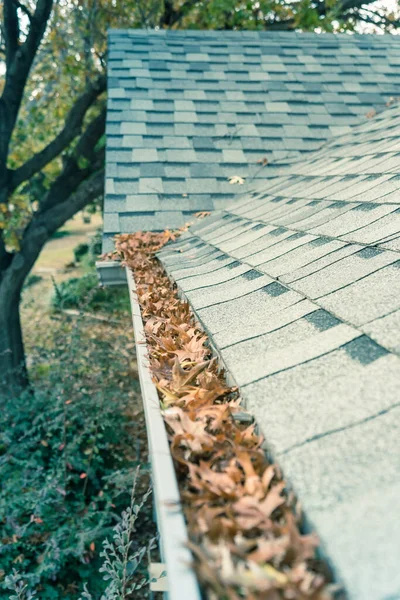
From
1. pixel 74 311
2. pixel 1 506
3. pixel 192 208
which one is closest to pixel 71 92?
pixel 74 311

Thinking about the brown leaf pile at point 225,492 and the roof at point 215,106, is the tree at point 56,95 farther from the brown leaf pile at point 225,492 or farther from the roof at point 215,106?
the brown leaf pile at point 225,492

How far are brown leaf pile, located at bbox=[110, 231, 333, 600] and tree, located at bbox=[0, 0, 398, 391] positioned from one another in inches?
181

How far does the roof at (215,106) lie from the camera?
15.6 feet

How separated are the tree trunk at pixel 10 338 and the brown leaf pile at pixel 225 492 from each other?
17.5 ft

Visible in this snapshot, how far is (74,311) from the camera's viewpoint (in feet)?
38.2

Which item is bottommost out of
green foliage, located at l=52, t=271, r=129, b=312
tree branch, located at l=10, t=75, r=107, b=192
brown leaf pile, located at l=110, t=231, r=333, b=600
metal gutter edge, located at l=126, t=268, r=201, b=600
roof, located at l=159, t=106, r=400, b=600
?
green foliage, located at l=52, t=271, r=129, b=312

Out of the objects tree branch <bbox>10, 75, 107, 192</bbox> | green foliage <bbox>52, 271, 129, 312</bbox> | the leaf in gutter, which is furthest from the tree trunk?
the leaf in gutter

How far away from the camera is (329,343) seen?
1.48 metres

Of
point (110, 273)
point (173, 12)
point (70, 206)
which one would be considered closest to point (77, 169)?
A: point (70, 206)

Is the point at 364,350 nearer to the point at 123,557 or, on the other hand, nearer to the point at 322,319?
the point at 322,319

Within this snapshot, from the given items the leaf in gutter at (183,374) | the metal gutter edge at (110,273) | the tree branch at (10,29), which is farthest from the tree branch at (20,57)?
the leaf in gutter at (183,374)

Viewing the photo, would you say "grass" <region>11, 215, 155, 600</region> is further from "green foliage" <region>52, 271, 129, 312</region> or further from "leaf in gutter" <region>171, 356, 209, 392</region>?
"leaf in gutter" <region>171, 356, 209, 392</region>

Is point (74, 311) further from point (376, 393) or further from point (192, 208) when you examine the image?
point (376, 393)

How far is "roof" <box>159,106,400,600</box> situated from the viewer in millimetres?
926
